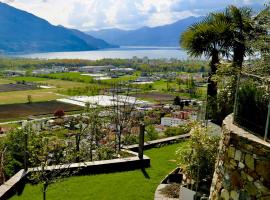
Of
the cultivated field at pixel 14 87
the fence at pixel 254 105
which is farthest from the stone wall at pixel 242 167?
the cultivated field at pixel 14 87

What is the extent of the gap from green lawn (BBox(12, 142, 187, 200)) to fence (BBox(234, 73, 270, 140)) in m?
3.66

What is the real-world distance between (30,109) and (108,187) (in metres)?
68.9

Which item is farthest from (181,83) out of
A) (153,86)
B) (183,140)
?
(183,140)

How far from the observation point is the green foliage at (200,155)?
28.6 ft

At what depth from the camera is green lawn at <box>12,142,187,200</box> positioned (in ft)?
34.1

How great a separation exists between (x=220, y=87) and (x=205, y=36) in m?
2.52

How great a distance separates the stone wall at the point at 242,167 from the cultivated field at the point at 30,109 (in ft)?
209

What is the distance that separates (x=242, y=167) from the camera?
5582 mm

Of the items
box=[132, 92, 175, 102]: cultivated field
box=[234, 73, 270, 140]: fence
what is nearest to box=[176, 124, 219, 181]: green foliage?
box=[234, 73, 270, 140]: fence

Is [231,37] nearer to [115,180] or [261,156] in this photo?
[115,180]

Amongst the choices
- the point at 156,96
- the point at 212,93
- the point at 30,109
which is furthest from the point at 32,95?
the point at 212,93

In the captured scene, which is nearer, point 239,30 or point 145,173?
point 145,173

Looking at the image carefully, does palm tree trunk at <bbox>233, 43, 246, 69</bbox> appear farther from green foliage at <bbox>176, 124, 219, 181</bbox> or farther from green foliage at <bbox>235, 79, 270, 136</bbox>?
green foliage at <bbox>235, 79, 270, 136</bbox>

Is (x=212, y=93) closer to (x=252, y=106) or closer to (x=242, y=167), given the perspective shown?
(x=252, y=106)
